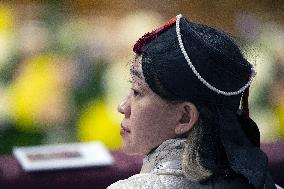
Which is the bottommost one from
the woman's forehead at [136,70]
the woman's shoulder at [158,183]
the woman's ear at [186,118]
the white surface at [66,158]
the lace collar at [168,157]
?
the white surface at [66,158]

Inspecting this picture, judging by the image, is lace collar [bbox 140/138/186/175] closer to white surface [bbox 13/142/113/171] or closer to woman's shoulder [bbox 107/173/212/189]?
woman's shoulder [bbox 107/173/212/189]

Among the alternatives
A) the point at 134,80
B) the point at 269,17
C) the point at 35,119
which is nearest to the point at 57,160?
the point at 35,119

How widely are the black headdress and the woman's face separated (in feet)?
0.08

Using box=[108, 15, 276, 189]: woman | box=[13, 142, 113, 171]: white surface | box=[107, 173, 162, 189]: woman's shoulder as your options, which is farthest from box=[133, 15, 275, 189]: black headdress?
box=[13, 142, 113, 171]: white surface

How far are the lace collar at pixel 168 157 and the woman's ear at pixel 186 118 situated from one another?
0.09 feet

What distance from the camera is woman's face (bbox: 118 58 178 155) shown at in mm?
1435

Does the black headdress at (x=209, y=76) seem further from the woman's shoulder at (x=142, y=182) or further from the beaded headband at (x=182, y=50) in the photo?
the woman's shoulder at (x=142, y=182)

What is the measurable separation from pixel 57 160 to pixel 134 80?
132 cm

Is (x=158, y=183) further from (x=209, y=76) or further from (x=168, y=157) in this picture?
(x=209, y=76)

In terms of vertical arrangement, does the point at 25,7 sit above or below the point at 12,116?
above

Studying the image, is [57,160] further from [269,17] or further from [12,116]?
[269,17]

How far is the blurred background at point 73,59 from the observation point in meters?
3.30

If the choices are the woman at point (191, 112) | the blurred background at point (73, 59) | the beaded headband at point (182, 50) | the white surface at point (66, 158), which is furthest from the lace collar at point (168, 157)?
the blurred background at point (73, 59)

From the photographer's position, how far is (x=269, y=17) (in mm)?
3652
